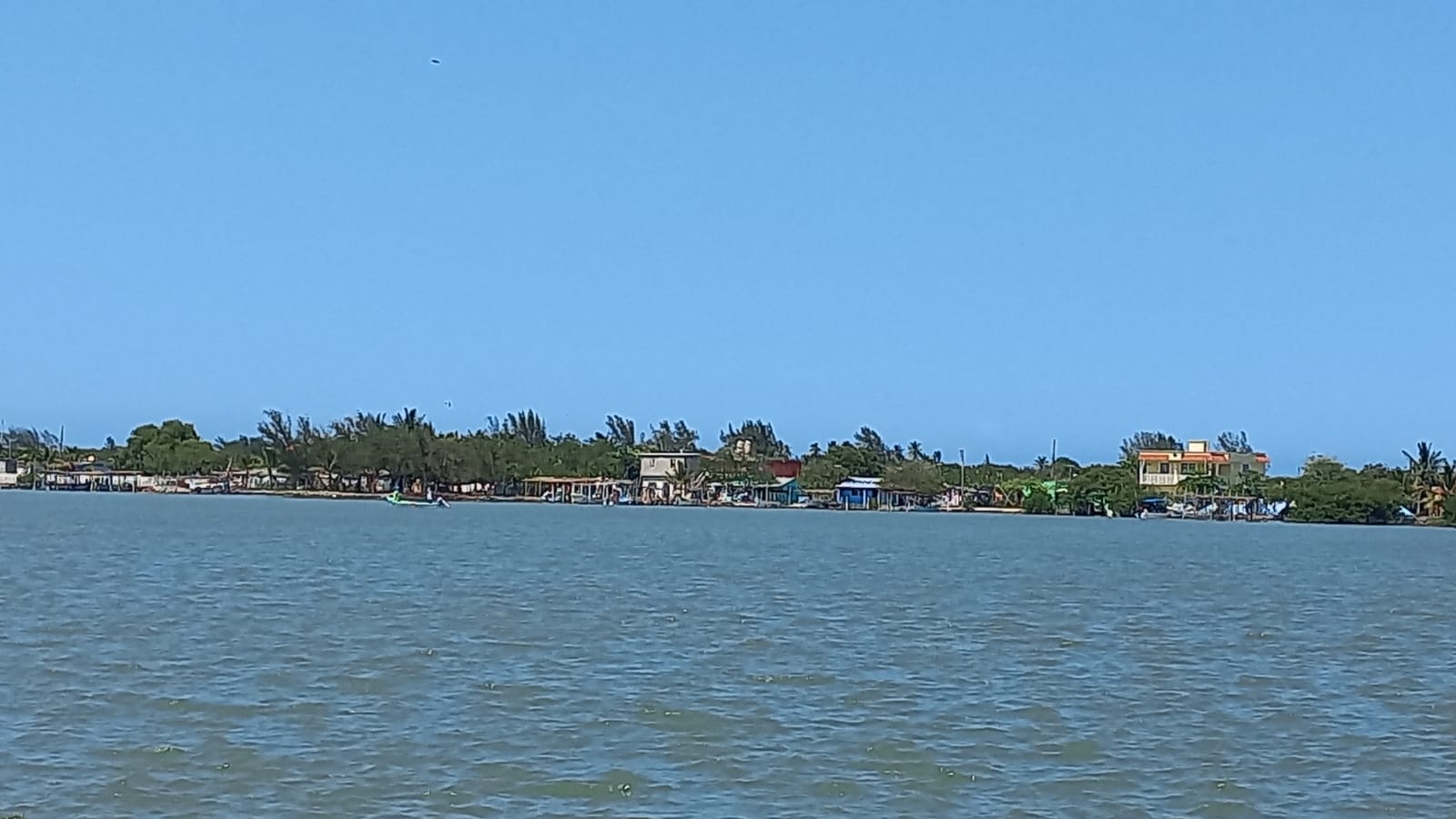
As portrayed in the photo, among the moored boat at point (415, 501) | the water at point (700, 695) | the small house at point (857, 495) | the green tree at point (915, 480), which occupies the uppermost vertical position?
the green tree at point (915, 480)

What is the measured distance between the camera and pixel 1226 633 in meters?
33.6

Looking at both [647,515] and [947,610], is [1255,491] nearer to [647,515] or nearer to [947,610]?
[647,515]

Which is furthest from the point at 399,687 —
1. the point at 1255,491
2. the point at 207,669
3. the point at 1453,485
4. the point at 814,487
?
the point at 814,487

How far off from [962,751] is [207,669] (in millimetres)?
10223

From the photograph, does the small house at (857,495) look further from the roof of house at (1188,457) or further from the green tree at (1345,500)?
the green tree at (1345,500)

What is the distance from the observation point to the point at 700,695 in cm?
2170

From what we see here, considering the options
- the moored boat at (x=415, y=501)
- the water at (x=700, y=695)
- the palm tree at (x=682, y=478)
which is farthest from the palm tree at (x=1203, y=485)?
the water at (x=700, y=695)

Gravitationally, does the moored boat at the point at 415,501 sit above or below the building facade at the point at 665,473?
below

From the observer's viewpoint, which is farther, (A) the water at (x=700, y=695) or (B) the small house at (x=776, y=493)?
(B) the small house at (x=776, y=493)

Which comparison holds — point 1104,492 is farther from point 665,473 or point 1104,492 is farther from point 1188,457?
point 665,473

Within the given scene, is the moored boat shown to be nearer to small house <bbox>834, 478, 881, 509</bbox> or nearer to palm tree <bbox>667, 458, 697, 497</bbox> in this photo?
palm tree <bbox>667, 458, 697, 497</bbox>

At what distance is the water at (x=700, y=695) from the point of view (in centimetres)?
1576

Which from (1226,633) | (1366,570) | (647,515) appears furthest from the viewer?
(647,515)

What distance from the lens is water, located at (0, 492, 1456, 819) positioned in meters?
15.8
